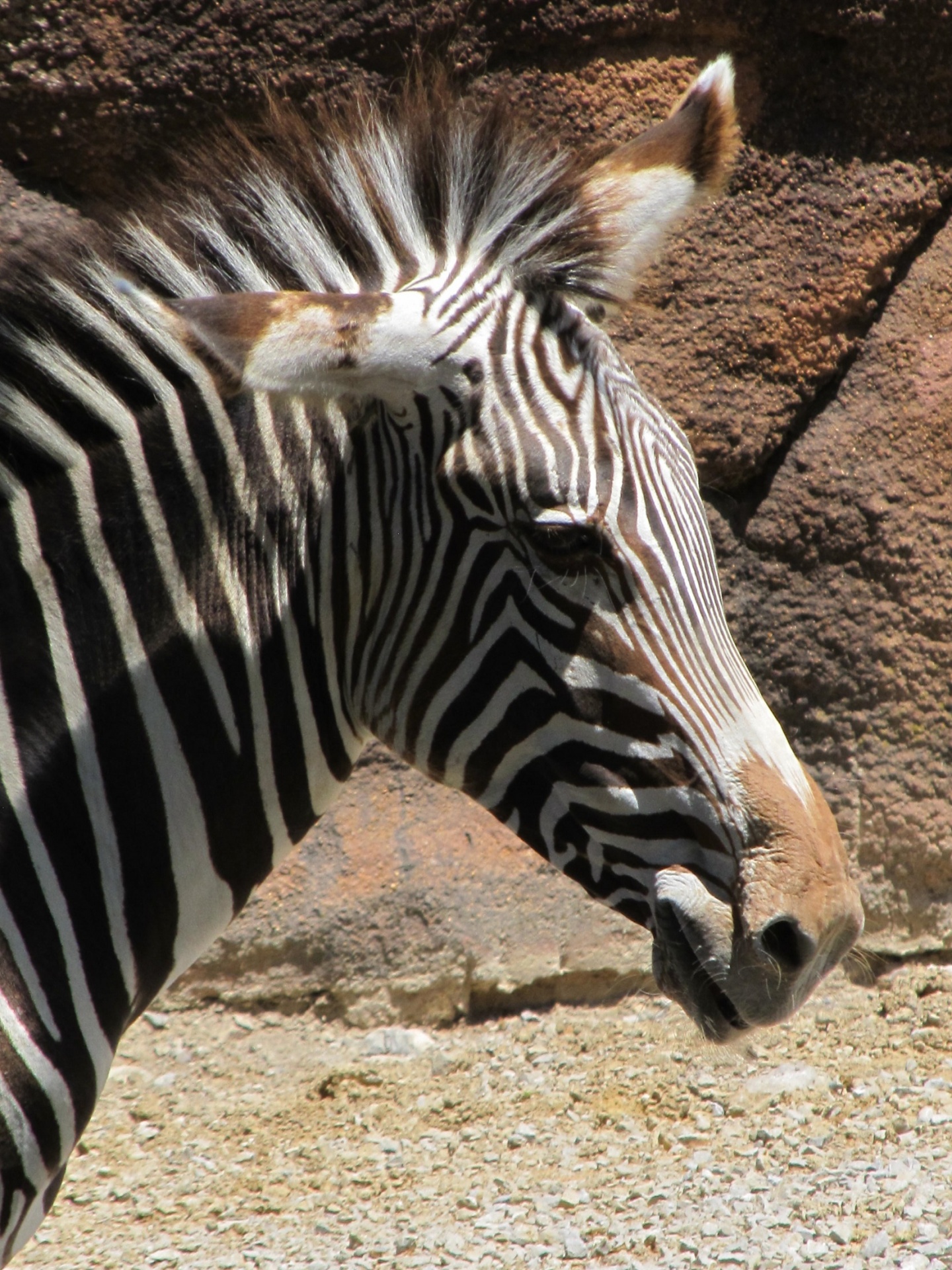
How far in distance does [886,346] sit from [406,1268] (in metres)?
4.03

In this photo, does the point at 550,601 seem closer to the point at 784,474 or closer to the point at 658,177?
the point at 658,177

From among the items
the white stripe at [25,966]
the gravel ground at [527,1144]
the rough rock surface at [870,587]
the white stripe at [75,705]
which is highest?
the white stripe at [75,705]

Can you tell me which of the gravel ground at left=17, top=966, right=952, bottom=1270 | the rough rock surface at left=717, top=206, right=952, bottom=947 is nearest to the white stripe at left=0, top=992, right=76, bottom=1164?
the gravel ground at left=17, top=966, right=952, bottom=1270

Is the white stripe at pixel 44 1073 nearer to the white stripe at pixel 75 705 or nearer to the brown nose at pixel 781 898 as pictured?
the white stripe at pixel 75 705

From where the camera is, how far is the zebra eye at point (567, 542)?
1.95 m

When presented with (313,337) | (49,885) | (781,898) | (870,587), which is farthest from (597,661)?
(870,587)

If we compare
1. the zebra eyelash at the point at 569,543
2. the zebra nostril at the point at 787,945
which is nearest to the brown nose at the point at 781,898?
the zebra nostril at the point at 787,945

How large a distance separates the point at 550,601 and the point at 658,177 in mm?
1015

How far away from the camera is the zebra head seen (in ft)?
6.23

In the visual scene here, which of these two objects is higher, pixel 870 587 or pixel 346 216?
pixel 346 216

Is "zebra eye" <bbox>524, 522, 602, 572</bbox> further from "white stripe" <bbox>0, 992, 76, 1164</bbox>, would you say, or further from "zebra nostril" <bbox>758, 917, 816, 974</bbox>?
"white stripe" <bbox>0, 992, 76, 1164</bbox>

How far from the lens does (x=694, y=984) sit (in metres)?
1.97

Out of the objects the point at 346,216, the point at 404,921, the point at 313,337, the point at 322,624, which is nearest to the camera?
the point at 313,337

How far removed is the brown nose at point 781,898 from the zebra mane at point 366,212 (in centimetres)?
110
